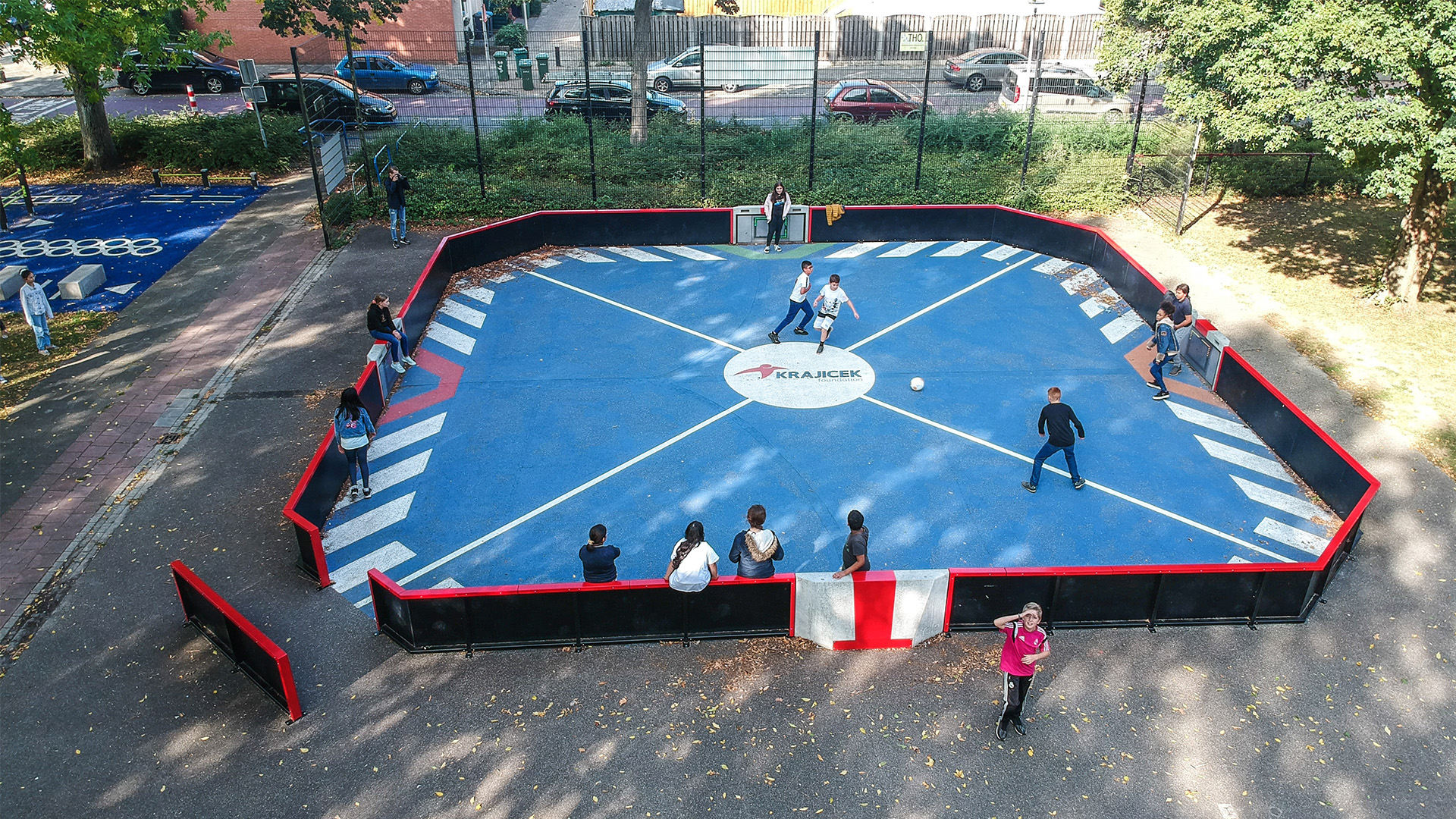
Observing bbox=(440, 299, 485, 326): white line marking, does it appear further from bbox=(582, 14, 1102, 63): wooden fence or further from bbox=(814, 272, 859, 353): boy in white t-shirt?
bbox=(582, 14, 1102, 63): wooden fence

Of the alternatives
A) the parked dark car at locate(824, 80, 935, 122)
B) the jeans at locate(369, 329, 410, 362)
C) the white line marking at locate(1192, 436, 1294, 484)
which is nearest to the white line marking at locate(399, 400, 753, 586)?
the jeans at locate(369, 329, 410, 362)

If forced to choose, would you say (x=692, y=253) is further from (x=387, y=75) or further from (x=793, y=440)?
(x=387, y=75)

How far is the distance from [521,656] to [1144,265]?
17.7m

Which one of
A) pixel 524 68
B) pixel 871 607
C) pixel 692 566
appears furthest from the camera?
pixel 524 68

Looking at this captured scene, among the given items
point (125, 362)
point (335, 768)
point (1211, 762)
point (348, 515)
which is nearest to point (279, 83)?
point (125, 362)

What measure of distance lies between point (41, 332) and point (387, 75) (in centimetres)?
2192

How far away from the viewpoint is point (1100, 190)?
26.4 metres

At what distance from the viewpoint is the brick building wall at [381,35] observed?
138 ft

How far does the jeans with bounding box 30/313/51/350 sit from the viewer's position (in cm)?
1764

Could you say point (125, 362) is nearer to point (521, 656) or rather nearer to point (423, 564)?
point (423, 564)

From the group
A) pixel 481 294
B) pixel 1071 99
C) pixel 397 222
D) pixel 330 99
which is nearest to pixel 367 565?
pixel 481 294

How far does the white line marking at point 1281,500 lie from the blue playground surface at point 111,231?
69.2 feet

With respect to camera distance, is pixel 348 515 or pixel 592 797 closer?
pixel 592 797

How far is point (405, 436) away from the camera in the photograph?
15539 millimetres
